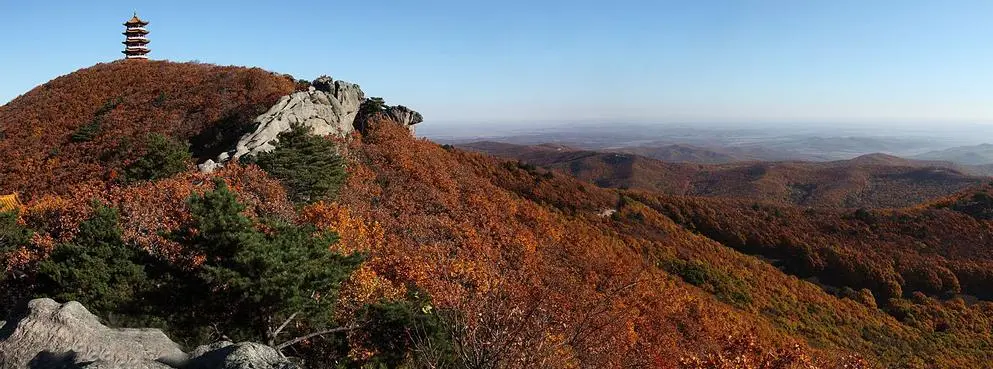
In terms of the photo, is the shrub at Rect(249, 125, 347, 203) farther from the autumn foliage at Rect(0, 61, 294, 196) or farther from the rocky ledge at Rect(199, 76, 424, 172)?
the autumn foliage at Rect(0, 61, 294, 196)

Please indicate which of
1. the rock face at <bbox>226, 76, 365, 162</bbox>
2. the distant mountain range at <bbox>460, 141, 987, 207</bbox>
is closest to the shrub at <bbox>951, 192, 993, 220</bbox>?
the distant mountain range at <bbox>460, 141, 987, 207</bbox>

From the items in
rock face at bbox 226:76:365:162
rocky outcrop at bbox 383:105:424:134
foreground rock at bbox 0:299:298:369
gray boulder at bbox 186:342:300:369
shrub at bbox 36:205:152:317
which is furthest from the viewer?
rocky outcrop at bbox 383:105:424:134

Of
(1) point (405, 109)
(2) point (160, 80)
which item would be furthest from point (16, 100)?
(1) point (405, 109)

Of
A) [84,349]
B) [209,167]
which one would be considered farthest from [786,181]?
[84,349]

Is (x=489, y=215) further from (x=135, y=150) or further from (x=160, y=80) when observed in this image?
(x=160, y=80)

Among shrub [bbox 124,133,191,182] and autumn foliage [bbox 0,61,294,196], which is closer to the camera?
shrub [bbox 124,133,191,182]

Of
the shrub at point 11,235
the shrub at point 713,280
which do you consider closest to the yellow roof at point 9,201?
the shrub at point 11,235
